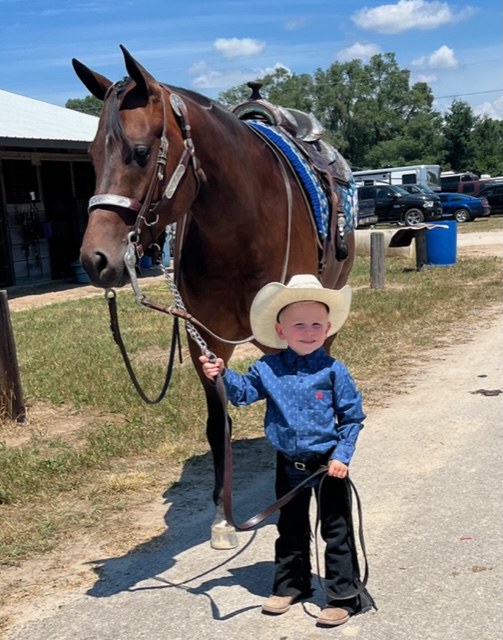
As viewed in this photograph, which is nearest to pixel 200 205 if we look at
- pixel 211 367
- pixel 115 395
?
pixel 211 367

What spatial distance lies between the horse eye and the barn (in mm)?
11905

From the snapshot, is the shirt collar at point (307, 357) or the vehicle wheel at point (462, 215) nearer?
the shirt collar at point (307, 357)

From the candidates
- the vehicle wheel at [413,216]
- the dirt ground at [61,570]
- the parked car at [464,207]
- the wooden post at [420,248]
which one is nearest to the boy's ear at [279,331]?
the dirt ground at [61,570]

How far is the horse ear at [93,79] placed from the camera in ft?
9.62

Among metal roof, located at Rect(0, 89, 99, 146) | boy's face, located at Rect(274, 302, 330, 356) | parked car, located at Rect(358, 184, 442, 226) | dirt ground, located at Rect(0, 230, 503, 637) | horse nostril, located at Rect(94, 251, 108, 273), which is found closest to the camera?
horse nostril, located at Rect(94, 251, 108, 273)

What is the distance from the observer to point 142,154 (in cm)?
273

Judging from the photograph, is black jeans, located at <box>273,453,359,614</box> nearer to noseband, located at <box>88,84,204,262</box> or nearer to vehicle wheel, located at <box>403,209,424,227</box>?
noseband, located at <box>88,84,204,262</box>

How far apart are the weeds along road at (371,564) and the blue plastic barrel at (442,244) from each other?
9700 millimetres

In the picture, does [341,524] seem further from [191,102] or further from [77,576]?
[191,102]

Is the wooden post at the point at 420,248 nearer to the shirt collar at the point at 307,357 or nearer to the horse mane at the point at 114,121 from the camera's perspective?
the shirt collar at the point at 307,357

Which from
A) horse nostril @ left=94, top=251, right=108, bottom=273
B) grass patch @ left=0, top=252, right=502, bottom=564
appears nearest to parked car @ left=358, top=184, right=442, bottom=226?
grass patch @ left=0, top=252, right=502, bottom=564

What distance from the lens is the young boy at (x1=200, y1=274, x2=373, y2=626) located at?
9.05 ft

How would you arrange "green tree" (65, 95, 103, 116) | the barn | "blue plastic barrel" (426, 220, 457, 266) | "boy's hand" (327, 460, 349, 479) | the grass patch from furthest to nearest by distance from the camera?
"green tree" (65, 95, 103, 116), the barn, "blue plastic barrel" (426, 220, 457, 266), the grass patch, "boy's hand" (327, 460, 349, 479)

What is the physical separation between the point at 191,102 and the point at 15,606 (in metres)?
2.40
